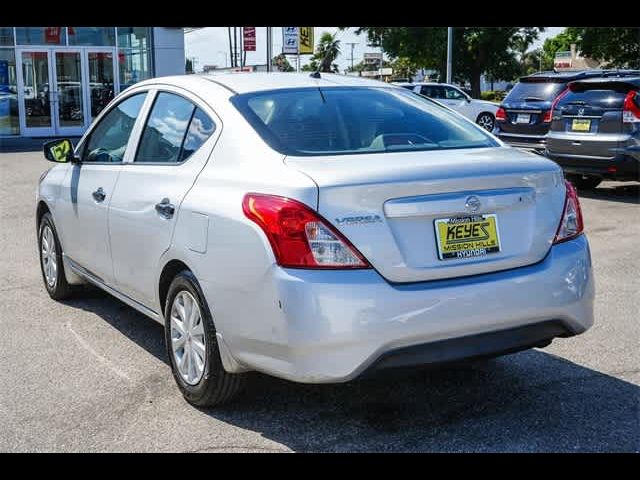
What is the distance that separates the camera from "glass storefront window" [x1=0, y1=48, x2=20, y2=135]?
23.8 metres

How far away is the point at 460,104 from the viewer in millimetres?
24594

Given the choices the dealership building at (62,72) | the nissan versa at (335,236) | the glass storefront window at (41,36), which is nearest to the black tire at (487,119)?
the dealership building at (62,72)

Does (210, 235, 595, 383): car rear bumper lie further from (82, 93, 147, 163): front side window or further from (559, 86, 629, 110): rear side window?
(559, 86, 629, 110): rear side window

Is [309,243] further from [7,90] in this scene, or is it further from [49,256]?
[7,90]

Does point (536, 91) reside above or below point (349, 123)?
above

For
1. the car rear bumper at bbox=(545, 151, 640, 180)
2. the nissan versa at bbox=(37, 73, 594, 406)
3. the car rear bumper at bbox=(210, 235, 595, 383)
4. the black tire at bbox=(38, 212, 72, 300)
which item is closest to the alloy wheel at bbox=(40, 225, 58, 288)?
the black tire at bbox=(38, 212, 72, 300)

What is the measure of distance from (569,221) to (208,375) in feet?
6.17

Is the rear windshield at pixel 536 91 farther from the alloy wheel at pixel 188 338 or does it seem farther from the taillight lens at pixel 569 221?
the alloy wheel at pixel 188 338

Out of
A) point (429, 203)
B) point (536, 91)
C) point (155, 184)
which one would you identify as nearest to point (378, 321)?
point (429, 203)

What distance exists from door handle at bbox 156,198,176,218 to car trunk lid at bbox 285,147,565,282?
79cm

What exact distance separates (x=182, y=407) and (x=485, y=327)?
159 centimetres

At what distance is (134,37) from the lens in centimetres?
2556

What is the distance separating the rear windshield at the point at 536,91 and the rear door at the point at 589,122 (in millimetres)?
2202
